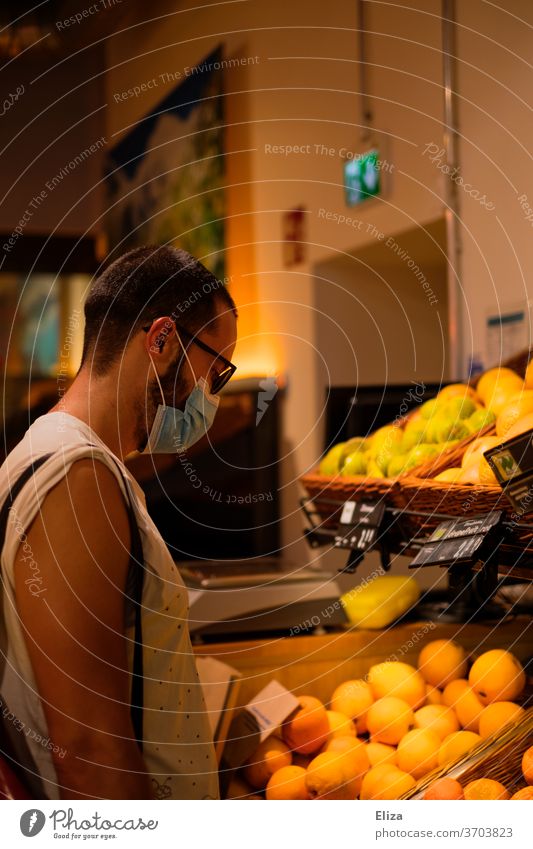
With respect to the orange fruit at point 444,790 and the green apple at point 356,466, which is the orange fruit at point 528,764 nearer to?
the orange fruit at point 444,790

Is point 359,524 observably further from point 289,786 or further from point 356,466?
point 289,786

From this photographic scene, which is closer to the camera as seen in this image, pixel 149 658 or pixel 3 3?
pixel 149 658

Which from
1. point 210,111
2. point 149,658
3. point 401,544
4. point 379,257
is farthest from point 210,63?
point 149,658

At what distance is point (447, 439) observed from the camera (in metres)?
1.36

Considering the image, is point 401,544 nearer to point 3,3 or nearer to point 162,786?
point 162,786

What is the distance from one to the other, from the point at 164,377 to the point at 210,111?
2.53 m

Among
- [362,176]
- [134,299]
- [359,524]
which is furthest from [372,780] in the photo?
[362,176]

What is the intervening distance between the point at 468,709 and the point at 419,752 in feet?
0.30

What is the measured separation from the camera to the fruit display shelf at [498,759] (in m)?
1.03

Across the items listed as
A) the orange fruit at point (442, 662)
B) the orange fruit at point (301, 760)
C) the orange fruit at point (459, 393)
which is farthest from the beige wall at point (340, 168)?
the orange fruit at point (301, 760)

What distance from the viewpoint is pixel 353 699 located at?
1.32m

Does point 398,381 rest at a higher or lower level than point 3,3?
lower
